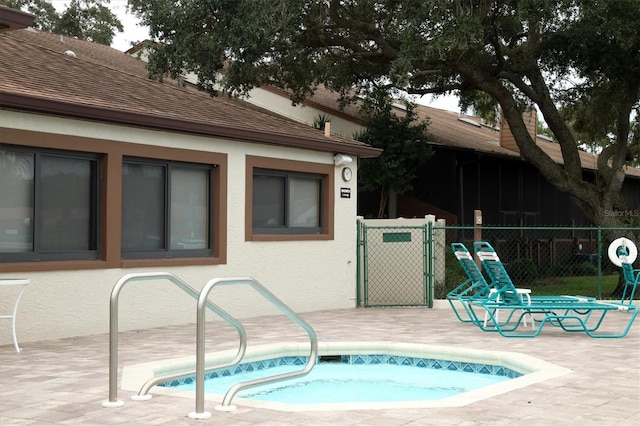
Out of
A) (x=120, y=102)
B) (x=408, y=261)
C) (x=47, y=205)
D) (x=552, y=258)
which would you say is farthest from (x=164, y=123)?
(x=552, y=258)

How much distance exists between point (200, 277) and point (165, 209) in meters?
1.22

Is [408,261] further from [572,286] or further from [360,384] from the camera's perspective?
[572,286]

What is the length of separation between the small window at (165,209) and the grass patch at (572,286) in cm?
970

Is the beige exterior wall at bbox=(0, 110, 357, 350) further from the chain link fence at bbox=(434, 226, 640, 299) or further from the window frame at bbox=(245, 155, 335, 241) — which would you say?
the chain link fence at bbox=(434, 226, 640, 299)

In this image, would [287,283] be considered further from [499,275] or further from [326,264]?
[499,275]

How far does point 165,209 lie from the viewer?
499 inches

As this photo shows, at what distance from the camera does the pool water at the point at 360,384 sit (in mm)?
8859

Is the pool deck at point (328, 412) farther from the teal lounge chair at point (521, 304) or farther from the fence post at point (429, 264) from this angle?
the fence post at point (429, 264)

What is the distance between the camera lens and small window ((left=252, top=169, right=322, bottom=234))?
568 inches

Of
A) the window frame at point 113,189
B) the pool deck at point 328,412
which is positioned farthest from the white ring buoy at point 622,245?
the window frame at point 113,189

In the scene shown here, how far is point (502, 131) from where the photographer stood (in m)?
30.3

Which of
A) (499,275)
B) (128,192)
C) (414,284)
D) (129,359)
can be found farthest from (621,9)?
(129,359)

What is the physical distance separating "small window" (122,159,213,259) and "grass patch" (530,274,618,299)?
31.8 feet

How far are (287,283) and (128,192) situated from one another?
3563 mm
